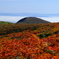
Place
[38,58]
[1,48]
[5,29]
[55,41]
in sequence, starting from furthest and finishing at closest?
[5,29]
[55,41]
[1,48]
[38,58]

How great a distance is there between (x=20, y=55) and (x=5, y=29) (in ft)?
101

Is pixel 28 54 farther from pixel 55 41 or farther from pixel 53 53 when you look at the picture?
pixel 55 41

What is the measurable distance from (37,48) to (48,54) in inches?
92.4

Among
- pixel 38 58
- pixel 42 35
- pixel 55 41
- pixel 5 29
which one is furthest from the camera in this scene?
pixel 5 29

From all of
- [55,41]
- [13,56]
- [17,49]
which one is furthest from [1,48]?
[55,41]

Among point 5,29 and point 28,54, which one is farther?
point 5,29

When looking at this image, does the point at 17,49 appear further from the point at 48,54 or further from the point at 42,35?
the point at 42,35

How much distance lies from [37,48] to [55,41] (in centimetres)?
593

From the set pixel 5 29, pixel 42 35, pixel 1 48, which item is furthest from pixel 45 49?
pixel 5 29

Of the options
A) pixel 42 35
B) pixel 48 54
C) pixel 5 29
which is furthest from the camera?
pixel 5 29

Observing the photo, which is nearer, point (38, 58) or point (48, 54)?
point (38, 58)

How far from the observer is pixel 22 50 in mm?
21891

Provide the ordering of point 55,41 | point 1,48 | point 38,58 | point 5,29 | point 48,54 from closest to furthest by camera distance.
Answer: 1. point 38,58
2. point 48,54
3. point 1,48
4. point 55,41
5. point 5,29

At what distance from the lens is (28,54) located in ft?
67.7
